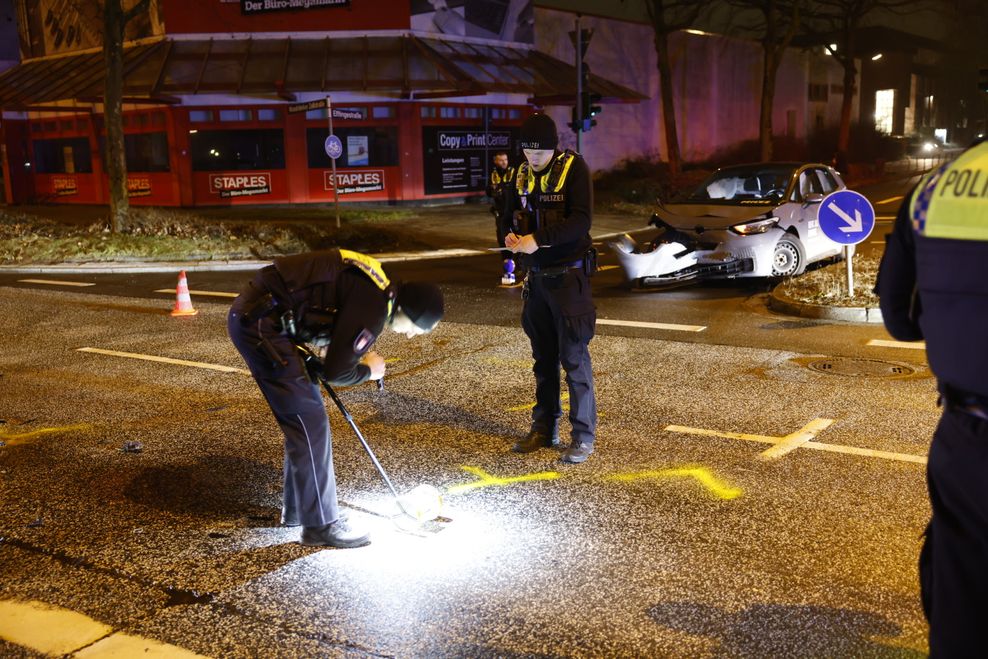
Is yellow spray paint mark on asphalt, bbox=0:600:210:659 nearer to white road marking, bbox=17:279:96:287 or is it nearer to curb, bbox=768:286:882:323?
curb, bbox=768:286:882:323

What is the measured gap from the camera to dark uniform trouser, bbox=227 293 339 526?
14.0 ft

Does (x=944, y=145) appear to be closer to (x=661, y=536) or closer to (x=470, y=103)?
(x=470, y=103)

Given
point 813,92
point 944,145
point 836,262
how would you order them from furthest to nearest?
point 944,145
point 813,92
point 836,262

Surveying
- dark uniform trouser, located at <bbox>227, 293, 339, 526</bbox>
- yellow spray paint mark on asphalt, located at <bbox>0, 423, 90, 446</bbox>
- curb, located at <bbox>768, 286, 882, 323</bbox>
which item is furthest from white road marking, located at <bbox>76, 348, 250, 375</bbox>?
curb, located at <bbox>768, 286, 882, 323</bbox>

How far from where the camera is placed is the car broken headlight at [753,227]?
39.8 ft

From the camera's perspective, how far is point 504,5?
30.7 metres

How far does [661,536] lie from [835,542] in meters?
0.82

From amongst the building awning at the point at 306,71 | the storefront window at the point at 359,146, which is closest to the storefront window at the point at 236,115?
the building awning at the point at 306,71

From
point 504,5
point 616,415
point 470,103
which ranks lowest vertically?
point 616,415

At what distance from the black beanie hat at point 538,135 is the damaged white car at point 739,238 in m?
6.63

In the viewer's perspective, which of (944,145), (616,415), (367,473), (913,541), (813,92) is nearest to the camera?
(913,541)

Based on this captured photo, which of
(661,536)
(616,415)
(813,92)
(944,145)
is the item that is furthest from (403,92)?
(944,145)

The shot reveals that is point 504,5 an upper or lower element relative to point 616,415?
upper

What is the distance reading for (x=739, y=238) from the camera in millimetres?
12148
